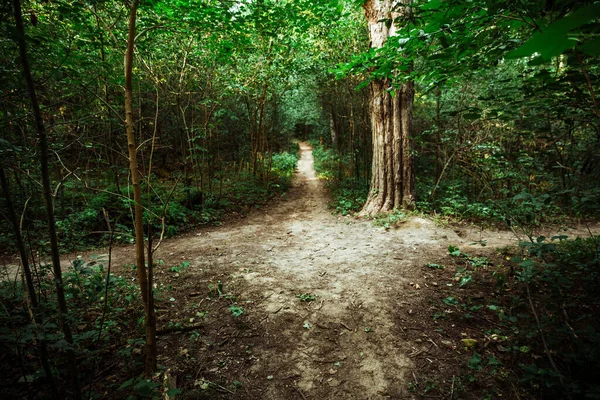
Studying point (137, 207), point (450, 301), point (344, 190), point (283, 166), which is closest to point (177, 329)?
point (137, 207)

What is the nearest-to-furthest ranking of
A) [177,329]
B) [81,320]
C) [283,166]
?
[81,320], [177,329], [283,166]

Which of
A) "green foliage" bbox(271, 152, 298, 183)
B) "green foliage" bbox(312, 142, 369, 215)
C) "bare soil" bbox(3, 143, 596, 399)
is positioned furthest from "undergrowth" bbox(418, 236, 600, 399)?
"green foliage" bbox(271, 152, 298, 183)

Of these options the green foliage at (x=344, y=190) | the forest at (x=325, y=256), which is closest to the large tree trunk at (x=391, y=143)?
the forest at (x=325, y=256)

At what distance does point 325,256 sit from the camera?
4.86m

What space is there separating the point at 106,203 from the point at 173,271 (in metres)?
4.35

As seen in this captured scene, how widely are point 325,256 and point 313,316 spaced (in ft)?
5.92

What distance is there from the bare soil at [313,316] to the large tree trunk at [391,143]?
146 centimetres

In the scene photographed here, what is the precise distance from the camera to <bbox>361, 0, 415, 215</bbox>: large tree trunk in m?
6.67

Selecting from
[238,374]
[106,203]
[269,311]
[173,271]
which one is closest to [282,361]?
[238,374]

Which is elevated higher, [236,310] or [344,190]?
[344,190]

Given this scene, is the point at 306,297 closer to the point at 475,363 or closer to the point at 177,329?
the point at 177,329

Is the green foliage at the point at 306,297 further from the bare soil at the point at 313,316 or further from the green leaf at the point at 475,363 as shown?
the green leaf at the point at 475,363

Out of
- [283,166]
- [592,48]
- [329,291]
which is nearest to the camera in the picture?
[592,48]

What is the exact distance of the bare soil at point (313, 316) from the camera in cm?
229
